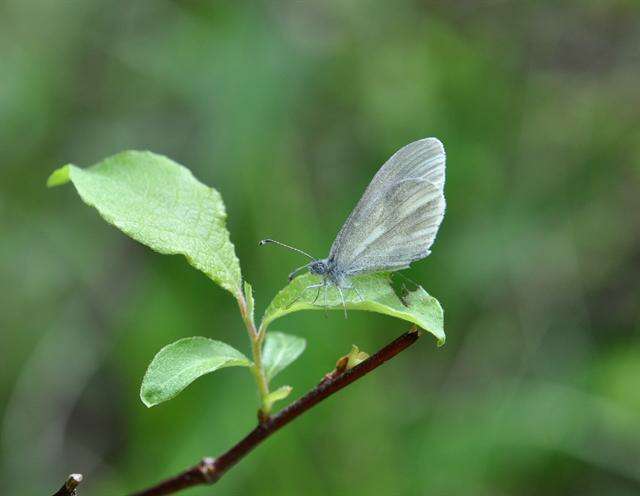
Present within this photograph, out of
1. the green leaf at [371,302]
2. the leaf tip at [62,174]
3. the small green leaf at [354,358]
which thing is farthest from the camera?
the leaf tip at [62,174]

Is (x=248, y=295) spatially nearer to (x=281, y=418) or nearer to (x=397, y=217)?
(x=281, y=418)

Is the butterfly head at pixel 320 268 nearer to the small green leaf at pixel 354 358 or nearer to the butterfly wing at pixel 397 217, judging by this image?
the butterfly wing at pixel 397 217

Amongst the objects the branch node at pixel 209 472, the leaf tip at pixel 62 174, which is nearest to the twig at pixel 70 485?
the branch node at pixel 209 472

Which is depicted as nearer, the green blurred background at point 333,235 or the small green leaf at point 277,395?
the small green leaf at point 277,395

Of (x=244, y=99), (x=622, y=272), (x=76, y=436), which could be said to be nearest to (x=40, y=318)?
(x=76, y=436)

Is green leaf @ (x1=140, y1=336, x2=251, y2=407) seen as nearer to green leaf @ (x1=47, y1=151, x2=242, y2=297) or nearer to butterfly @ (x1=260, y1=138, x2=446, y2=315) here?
green leaf @ (x1=47, y1=151, x2=242, y2=297)

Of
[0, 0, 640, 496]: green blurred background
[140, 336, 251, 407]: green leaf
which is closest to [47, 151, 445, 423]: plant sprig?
[140, 336, 251, 407]: green leaf

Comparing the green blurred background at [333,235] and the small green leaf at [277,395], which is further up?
the small green leaf at [277,395]
